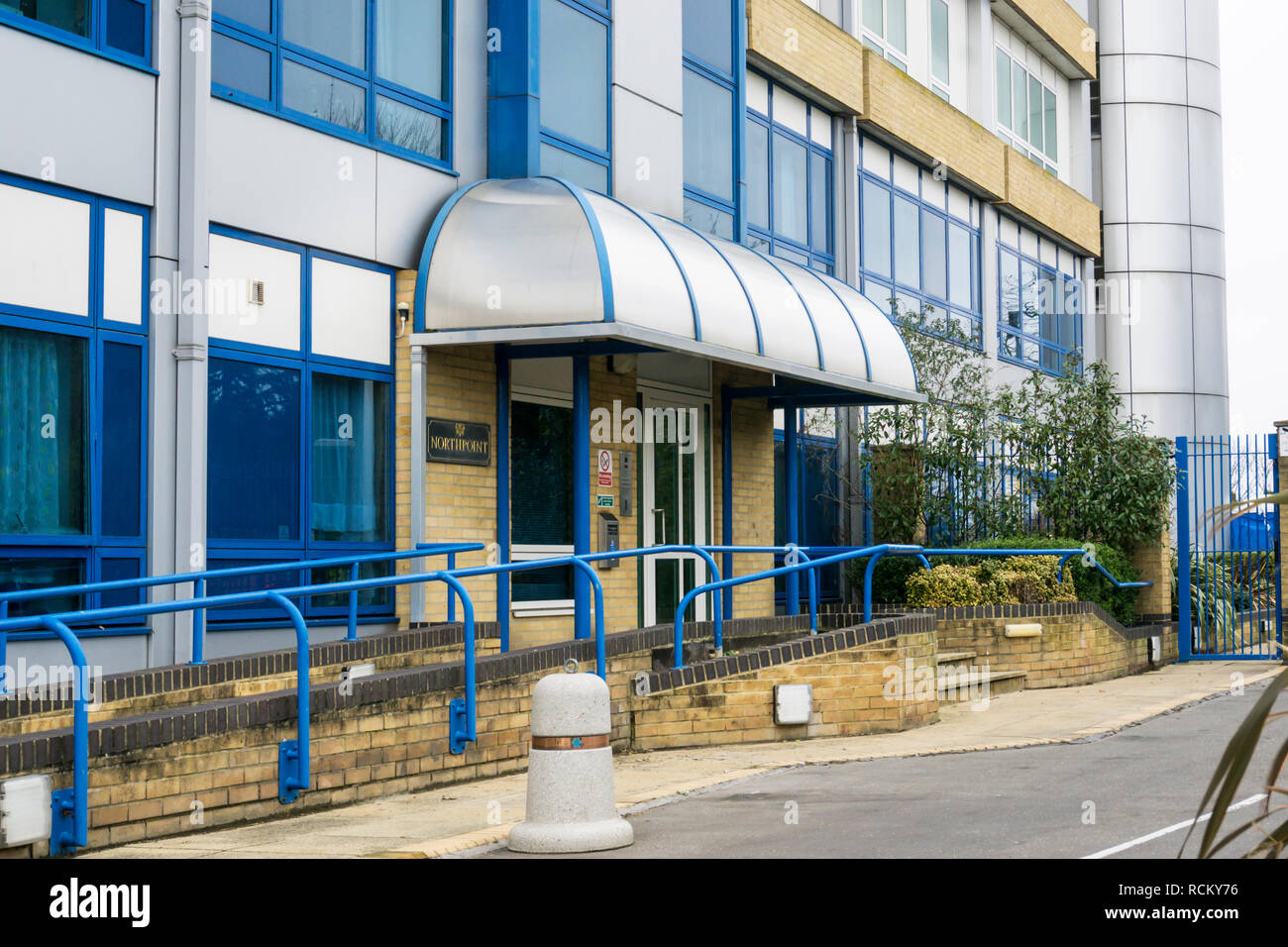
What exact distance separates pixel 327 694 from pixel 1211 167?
109 ft

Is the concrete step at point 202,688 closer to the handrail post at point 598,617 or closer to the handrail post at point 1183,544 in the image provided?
the handrail post at point 598,617

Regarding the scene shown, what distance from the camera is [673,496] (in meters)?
17.4

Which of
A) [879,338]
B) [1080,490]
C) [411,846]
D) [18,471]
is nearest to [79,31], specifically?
[18,471]

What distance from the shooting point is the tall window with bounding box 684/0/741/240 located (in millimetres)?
18156

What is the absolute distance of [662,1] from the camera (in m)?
17.2

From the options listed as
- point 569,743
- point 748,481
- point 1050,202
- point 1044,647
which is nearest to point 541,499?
point 748,481

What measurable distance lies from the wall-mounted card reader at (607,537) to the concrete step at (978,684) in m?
3.67

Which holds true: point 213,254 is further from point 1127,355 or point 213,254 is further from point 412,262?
point 1127,355

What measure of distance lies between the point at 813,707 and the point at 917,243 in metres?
13.8

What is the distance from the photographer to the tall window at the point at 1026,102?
99.0 ft

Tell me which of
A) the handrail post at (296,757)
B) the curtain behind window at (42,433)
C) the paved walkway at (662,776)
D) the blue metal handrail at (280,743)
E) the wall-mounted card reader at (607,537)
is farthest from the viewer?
the wall-mounted card reader at (607,537)

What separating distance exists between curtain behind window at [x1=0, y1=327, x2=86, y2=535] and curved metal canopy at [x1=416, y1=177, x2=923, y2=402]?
3.43m

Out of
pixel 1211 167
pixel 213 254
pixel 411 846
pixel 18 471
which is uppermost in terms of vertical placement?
pixel 1211 167

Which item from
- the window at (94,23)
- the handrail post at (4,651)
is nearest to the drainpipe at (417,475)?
the window at (94,23)
